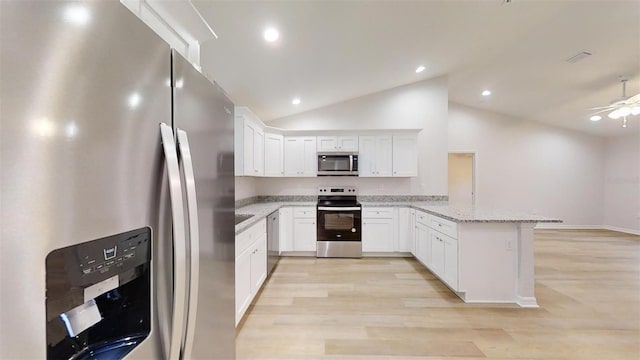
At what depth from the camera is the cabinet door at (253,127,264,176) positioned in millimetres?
3963

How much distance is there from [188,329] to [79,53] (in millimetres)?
738

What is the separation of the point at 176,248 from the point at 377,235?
425 cm

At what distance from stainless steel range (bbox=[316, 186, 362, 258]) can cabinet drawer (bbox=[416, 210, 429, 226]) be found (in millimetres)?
942

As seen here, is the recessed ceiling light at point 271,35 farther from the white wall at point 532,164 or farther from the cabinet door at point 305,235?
the white wall at point 532,164

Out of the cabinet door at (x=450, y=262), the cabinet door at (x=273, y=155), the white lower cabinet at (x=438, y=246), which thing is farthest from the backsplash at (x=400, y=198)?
the cabinet door at (x=450, y=262)

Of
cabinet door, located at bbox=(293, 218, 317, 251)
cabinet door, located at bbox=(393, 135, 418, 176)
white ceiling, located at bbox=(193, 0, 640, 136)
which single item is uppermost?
white ceiling, located at bbox=(193, 0, 640, 136)

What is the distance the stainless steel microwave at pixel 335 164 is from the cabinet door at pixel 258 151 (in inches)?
42.6

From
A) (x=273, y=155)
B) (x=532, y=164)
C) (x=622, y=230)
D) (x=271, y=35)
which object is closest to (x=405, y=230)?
(x=273, y=155)

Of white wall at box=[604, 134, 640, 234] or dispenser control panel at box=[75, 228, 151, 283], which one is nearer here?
dispenser control panel at box=[75, 228, 151, 283]

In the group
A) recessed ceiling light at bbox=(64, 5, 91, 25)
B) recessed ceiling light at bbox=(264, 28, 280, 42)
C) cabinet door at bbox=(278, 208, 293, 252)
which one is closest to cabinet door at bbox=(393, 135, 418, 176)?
cabinet door at bbox=(278, 208, 293, 252)

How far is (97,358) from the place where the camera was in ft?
1.95

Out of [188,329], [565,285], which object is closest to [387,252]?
[565,285]

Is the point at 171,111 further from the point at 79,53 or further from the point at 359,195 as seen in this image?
the point at 359,195

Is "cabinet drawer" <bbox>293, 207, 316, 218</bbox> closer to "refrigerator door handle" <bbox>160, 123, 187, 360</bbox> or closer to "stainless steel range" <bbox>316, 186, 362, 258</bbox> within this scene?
"stainless steel range" <bbox>316, 186, 362, 258</bbox>
